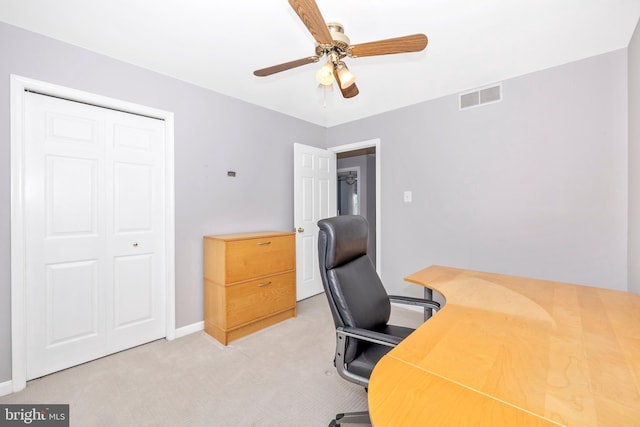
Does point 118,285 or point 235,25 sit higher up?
point 235,25

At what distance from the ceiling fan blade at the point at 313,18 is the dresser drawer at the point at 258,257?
5.99 feet

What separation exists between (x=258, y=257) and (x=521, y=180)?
2.64 meters

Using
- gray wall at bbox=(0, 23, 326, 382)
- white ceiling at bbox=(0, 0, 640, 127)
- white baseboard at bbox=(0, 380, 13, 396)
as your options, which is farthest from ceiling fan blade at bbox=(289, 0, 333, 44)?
white baseboard at bbox=(0, 380, 13, 396)

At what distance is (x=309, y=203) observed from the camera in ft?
12.2

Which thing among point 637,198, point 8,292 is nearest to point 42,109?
point 8,292

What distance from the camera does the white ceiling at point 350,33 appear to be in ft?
5.54

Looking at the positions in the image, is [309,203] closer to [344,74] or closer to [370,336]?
[344,74]

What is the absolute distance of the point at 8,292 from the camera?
72.4 inches

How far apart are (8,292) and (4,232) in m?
0.41

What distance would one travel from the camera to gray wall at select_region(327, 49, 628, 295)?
7.16 ft

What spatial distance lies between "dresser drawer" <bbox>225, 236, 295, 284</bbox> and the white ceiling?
1.61 m

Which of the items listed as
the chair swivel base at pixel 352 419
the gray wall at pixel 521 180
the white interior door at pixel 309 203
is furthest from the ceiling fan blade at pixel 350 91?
the chair swivel base at pixel 352 419

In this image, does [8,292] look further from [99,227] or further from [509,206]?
[509,206]

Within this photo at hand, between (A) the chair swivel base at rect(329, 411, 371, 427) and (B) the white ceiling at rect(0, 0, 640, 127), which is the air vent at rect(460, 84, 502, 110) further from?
(A) the chair swivel base at rect(329, 411, 371, 427)
